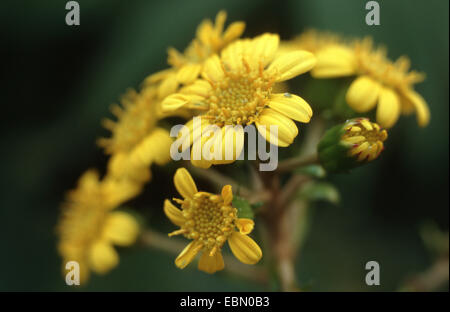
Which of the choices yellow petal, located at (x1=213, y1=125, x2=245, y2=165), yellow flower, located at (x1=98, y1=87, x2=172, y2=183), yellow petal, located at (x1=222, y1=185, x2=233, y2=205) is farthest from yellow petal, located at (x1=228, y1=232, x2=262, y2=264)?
yellow flower, located at (x1=98, y1=87, x2=172, y2=183)

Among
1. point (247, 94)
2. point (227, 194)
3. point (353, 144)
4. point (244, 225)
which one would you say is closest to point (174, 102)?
point (247, 94)

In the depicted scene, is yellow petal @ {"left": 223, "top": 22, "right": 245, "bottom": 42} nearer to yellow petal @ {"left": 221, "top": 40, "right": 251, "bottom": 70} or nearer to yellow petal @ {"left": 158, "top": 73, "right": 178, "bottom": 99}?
yellow petal @ {"left": 221, "top": 40, "right": 251, "bottom": 70}

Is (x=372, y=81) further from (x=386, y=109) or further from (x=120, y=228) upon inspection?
(x=120, y=228)

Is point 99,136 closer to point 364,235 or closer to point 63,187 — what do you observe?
point 63,187

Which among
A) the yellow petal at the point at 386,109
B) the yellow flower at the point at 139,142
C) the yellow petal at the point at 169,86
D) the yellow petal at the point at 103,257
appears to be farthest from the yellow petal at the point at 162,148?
the yellow petal at the point at 386,109

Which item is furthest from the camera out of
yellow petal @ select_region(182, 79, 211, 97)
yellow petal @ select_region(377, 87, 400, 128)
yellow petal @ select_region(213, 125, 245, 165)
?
yellow petal @ select_region(377, 87, 400, 128)

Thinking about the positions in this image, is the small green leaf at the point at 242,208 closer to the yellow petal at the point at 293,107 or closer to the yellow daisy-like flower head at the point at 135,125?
the yellow petal at the point at 293,107
